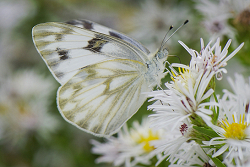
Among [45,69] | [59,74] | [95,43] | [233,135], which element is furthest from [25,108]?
[233,135]

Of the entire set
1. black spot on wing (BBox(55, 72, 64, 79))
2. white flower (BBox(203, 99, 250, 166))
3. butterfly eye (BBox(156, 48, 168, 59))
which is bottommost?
black spot on wing (BBox(55, 72, 64, 79))

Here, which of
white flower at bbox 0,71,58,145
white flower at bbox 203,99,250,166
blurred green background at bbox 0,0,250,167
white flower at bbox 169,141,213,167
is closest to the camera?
white flower at bbox 203,99,250,166

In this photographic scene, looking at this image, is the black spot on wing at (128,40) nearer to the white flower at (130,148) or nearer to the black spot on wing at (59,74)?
the black spot on wing at (59,74)

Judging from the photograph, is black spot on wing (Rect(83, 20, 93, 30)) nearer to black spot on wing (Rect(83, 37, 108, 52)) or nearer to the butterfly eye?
Answer: black spot on wing (Rect(83, 37, 108, 52))

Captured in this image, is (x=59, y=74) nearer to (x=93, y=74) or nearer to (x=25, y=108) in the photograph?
(x=93, y=74)

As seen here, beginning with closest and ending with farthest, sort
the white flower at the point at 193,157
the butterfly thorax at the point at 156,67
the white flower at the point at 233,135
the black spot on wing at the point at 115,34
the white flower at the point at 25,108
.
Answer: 1. the white flower at the point at 233,135
2. the white flower at the point at 193,157
3. the butterfly thorax at the point at 156,67
4. the black spot on wing at the point at 115,34
5. the white flower at the point at 25,108

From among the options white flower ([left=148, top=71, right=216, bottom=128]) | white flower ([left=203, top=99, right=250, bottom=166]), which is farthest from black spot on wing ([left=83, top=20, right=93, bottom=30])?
white flower ([left=203, top=99, right=250, bottom=166])

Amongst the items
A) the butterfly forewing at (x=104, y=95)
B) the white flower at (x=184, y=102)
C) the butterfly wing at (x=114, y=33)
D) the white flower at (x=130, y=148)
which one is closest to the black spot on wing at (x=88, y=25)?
the butterfly wing at (x=114, y=33)
